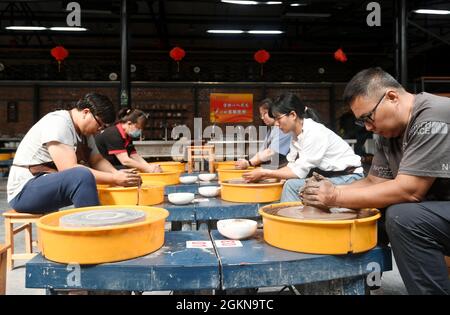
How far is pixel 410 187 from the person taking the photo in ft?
5.02

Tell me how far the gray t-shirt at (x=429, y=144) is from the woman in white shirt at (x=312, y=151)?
4.19 ft

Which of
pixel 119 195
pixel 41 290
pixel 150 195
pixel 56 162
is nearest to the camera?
pixel 119 195

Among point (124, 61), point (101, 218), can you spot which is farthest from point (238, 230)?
point (124, 61)

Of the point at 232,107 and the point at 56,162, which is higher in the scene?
the point at 232,107

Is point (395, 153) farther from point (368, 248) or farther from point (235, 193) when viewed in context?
point (235, 193)

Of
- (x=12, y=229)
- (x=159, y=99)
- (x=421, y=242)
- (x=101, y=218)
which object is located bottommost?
(x=12, y=229)

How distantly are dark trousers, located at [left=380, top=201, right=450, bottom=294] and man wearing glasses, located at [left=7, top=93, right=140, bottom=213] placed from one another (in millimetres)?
1495

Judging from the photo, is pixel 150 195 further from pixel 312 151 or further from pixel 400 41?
pixel 400 41

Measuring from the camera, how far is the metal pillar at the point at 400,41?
8.92m

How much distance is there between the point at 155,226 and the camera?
4.66 feet

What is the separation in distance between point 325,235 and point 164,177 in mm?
2012

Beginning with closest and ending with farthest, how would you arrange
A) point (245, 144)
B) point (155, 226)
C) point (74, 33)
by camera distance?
point (155, 226), point (245, 144), point (74, 33)

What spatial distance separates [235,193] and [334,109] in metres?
13.3
